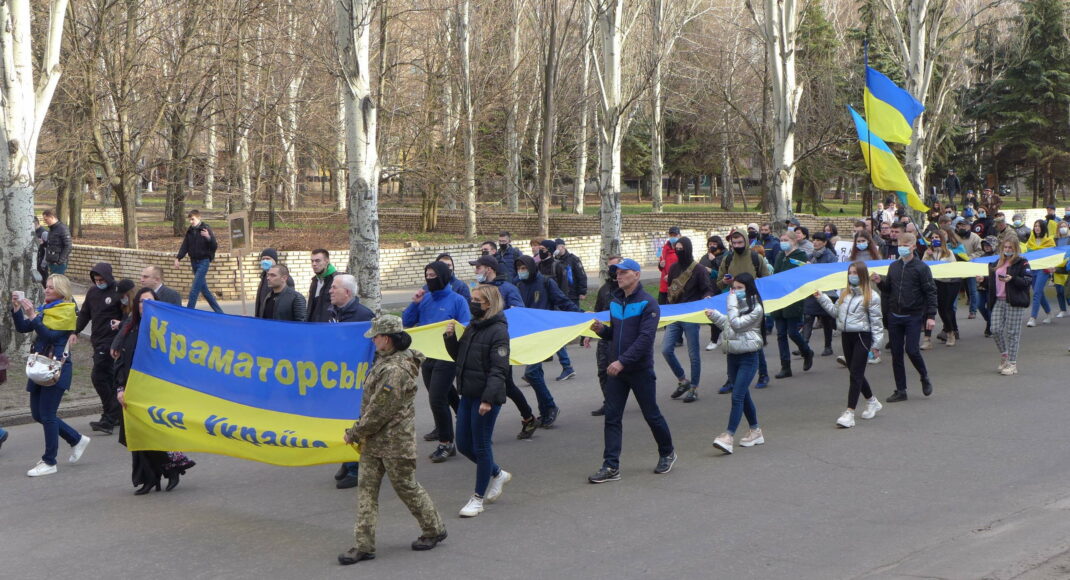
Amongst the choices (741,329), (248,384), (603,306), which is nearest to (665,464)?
(741,329)

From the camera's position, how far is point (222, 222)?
41.1 meters

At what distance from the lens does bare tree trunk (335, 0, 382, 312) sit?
16078 mm

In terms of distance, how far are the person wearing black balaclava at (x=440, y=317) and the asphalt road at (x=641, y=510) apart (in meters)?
0.32

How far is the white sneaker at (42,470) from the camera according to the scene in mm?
8992

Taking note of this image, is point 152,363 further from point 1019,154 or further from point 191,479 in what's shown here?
point 1019,154

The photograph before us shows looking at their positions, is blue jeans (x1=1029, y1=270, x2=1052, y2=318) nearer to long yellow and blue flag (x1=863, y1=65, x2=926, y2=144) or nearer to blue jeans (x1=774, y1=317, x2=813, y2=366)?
long yellow and blue flag (x1=863, y1=65, x2=926, y2=144)

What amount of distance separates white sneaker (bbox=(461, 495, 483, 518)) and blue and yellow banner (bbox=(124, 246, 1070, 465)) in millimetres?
930

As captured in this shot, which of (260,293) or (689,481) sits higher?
(260,293)

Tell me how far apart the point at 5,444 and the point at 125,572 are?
4.78 metres

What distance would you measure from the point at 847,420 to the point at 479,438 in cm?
439

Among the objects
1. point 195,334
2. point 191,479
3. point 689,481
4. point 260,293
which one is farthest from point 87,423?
point 689,481

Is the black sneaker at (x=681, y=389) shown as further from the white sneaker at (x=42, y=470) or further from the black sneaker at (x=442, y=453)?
the white sneaker at (x=42, y=470)

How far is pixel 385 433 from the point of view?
261 inches

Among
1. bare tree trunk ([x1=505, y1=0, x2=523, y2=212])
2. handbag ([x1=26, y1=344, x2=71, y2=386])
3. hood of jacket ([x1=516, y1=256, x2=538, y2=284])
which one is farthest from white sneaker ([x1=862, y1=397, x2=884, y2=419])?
bare tree trunk ([x1=505, y1=0, x2=523, y2=212])
